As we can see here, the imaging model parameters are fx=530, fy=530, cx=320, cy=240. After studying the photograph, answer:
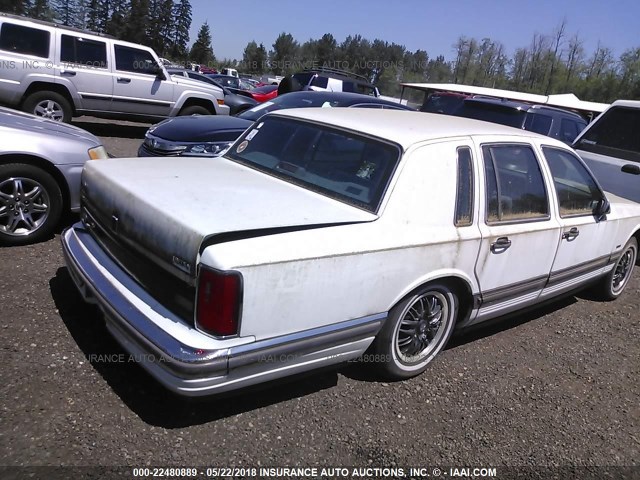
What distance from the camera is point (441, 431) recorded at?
116 inches

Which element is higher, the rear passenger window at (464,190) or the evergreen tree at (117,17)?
the evergreen tree at (117,17)

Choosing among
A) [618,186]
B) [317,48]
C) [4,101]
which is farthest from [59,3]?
[618,186]

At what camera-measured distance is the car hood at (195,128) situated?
6.27 metres

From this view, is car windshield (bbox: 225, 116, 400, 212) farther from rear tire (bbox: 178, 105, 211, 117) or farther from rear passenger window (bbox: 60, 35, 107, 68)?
rear tire (bbox: 178, 105, 211, 117)

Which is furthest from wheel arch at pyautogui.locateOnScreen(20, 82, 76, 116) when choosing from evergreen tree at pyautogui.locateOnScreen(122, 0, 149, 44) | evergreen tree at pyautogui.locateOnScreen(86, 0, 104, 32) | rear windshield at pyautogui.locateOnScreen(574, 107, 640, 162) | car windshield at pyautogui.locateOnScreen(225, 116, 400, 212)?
evergreen tree at pyautogui.locateOnScreen(122, 0, 149, 44)

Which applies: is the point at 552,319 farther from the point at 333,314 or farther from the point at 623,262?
the point at 333,314

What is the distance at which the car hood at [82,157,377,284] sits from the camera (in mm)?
2440

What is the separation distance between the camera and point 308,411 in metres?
2.92

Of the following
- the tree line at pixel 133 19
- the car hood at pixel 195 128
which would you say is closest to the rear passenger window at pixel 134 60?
the car hood at pixel 195 128

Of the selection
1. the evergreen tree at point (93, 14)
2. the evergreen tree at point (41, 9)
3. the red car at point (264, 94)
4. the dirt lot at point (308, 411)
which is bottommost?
the dirt lot at point (308, 411)

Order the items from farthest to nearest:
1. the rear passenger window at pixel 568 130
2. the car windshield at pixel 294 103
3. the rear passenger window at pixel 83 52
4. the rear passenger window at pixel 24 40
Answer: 1. the rear passenger window at pixel 568 130
2. the rear passenger window at pixel 83 52
3. the rear passenger window at pixel 24 40
4. the car windshield at pixel 294 103

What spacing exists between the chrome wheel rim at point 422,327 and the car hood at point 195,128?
390cm

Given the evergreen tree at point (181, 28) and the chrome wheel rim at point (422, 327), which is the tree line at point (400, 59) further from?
the chrome wheel rim at point (422, 327)

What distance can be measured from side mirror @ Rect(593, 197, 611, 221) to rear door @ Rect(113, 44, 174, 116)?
8805 mm
